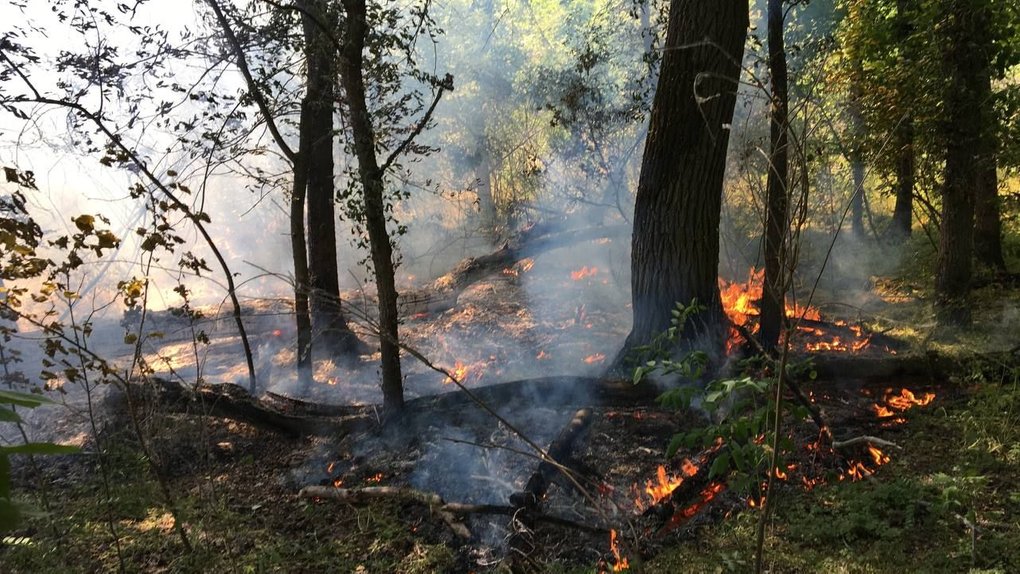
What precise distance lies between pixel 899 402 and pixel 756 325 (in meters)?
2.63

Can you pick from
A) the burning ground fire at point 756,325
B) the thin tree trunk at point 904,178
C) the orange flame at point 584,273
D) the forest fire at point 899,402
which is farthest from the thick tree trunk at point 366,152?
the orange flame at point 584,273

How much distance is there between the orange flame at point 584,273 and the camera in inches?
451

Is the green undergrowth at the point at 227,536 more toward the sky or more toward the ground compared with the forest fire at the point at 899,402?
more toward the ground

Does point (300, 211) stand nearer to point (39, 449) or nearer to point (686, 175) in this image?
point (686, 175)

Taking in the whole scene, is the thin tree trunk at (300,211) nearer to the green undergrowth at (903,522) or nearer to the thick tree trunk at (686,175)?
the thick tree trunk at (686,175)

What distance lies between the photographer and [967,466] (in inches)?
135

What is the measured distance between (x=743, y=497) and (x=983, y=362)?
2792 millimetres

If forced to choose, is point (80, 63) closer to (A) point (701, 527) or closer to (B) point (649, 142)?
(B) point (649, 142)

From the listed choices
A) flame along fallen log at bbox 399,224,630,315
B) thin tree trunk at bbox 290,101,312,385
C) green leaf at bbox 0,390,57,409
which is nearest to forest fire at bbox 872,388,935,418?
green leaf at bbox 0,390,57,409

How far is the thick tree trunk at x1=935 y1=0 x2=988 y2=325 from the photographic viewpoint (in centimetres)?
580

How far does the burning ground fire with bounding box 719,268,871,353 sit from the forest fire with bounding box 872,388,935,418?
106cm

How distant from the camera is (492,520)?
3756 millimetres

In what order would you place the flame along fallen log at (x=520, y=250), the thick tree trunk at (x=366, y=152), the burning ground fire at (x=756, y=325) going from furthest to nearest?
the flame along fallen log at (x=520, y=250), the burning ground fire at (x=756, y=325), the thick tree trunk at (x=366, y=152)

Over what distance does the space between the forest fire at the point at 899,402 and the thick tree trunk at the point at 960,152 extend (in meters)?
2.65
